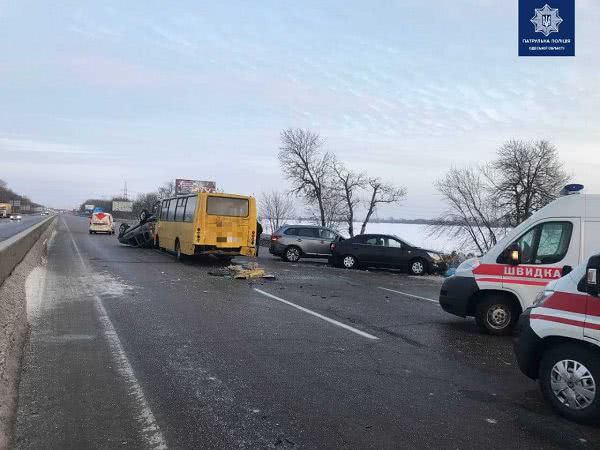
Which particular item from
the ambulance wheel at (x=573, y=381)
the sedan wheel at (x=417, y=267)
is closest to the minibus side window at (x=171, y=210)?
the sedan wheel at (x=417, y=267)

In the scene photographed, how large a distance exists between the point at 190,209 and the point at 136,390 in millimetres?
14915

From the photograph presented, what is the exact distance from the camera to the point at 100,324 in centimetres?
793

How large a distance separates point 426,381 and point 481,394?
59cm

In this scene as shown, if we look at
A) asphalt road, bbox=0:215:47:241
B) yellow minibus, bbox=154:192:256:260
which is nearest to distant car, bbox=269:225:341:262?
yellow minibus, bbox=154:192:256:260

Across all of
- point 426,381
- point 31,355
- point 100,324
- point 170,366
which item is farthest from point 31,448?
point 100,324

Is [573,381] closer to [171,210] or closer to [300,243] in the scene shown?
[300,243]

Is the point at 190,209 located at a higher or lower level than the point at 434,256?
higher

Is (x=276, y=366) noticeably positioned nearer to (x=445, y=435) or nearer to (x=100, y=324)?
(x=445, y=435)

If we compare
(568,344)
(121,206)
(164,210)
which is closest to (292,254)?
(164,210)

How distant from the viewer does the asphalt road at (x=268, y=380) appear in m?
4.04

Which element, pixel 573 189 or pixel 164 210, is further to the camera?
pixel 164 210
